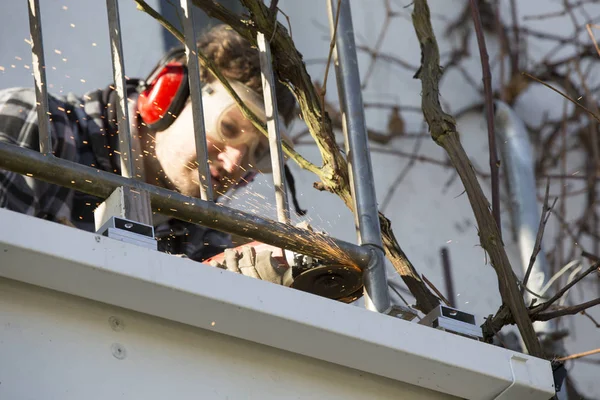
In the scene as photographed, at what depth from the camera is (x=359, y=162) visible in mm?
1961

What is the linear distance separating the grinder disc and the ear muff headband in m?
1.31

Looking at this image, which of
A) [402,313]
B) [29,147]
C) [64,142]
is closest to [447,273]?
[64,142]

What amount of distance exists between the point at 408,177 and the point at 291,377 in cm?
265

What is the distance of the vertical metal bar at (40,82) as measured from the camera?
1.53 m

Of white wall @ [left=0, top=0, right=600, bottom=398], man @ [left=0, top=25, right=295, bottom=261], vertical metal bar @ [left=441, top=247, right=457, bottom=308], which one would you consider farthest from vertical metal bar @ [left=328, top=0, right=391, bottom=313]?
vertical metal bar @ [left=441, top=247, right=457, bottom=308]

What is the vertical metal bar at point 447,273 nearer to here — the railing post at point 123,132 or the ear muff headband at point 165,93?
the ear muff headband at point 165,93

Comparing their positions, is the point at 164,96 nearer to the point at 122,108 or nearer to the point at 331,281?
the point at 331,281

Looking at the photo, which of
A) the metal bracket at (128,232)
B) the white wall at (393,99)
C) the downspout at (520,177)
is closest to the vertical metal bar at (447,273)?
the white wall at (393,99)

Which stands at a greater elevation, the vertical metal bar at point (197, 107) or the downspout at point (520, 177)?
the downspout at point (520, 177)

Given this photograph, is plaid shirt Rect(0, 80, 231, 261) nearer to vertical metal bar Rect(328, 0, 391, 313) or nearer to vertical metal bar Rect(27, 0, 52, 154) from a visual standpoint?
vertical metal bar Rect(328, 0, 391, 313)

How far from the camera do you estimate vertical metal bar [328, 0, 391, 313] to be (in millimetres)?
1844

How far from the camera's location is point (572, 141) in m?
4.46

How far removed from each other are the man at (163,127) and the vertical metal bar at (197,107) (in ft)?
4.34

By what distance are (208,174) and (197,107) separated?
12cm
